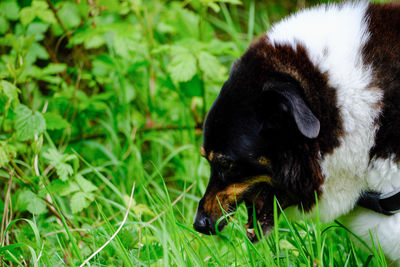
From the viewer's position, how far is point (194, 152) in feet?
14.2

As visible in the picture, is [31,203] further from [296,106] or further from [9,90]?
[296,106]

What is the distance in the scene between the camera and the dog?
229 centimetres

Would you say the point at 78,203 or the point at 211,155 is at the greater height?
the point at 211,155

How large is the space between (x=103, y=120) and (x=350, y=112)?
8.86 feet

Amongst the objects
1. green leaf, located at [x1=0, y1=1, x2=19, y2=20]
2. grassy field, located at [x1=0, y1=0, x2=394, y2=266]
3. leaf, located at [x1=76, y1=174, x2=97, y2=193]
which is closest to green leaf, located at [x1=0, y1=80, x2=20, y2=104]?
grassy field, located at [x1=0, y1=0, x2=394, y2=266]

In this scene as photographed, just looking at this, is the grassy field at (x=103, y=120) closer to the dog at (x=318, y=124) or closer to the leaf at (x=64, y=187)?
the leaf at (x=64, y=187)

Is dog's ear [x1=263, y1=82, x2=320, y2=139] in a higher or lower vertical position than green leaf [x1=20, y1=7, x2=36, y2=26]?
lower

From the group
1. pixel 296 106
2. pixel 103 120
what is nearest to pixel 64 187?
pixel 103 120

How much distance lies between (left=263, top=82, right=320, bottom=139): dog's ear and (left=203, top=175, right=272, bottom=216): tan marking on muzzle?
0.47 metres

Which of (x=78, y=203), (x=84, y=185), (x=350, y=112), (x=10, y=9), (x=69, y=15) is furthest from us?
(x=69, y=15)

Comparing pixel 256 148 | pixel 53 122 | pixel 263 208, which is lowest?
pixel 263 208

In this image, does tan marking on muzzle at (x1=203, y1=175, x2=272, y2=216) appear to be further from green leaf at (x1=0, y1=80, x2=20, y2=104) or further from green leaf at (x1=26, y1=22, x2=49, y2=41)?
green leaf at (x1=26, y1=22, x2=49, y2=41)

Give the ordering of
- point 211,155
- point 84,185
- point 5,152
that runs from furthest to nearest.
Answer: point 84,185
point 5,152
point 211,155

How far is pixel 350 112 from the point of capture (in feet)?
7.58
